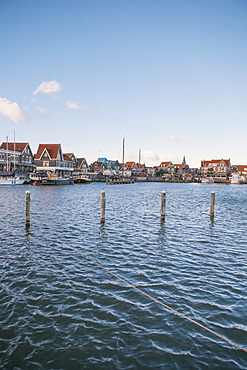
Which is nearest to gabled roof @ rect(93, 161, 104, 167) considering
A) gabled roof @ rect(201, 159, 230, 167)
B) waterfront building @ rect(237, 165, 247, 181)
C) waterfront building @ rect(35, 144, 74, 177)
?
waterfront building @ rect(35, 144, 74, 177)

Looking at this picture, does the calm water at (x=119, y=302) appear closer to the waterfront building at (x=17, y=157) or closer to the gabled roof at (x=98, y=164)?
the waterfront building at (x=17, y=157)

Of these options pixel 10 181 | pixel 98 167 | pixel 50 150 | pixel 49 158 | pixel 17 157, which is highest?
pixel 50 150

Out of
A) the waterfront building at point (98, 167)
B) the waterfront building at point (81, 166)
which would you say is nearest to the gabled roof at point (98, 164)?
the waterfront building at point (98, 167)

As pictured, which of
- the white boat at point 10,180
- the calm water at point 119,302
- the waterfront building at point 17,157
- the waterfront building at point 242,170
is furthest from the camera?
the waterfront building at point 242,170

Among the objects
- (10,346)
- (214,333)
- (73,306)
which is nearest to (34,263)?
(73,306)

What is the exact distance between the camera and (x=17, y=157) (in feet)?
287

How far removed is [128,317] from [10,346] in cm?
282

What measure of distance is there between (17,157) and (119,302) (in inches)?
3482

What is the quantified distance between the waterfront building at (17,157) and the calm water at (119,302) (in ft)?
242

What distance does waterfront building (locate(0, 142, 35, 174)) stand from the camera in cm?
8166

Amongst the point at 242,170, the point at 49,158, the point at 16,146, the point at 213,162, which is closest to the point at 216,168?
the point at 213,162

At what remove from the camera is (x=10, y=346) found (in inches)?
217

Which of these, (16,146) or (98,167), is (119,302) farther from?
(98,167)

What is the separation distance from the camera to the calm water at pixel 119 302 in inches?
211
